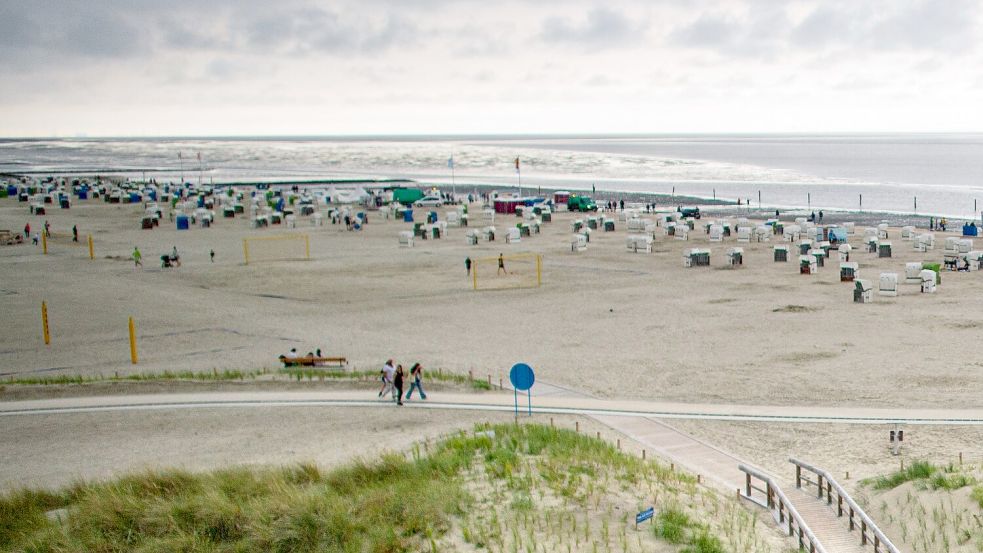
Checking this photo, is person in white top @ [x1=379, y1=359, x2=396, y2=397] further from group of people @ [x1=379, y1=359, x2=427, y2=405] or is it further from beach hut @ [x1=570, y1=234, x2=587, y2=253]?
beach hut @ [x1=570, y1=234, x2=587, y2=253]

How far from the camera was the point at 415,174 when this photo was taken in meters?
152

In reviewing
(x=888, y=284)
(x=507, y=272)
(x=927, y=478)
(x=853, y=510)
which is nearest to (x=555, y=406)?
(x=927, y=478)

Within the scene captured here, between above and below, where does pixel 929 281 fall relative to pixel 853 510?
above

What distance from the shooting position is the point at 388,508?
12.1 metres

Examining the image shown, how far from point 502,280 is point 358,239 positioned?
18.8 meters

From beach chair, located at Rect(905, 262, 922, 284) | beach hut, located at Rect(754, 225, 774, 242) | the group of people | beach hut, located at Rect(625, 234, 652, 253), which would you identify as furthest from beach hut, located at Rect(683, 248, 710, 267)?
the group of people

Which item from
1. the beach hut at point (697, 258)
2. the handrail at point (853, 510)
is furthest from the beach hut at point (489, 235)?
the handrail at point (853, 510)

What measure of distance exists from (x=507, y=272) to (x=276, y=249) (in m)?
15.6

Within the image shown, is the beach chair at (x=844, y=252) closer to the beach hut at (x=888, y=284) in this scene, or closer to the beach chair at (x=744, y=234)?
the beach chair at (x=744, y=234)

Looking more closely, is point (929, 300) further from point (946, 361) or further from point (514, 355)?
point (514, 355)

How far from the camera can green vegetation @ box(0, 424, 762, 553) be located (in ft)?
37.2

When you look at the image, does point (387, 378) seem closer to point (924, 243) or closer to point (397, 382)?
point (397, 382)

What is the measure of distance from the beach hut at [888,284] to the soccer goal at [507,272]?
1295cm

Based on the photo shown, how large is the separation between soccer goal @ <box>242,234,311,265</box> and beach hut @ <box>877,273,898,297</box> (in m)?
27.0
